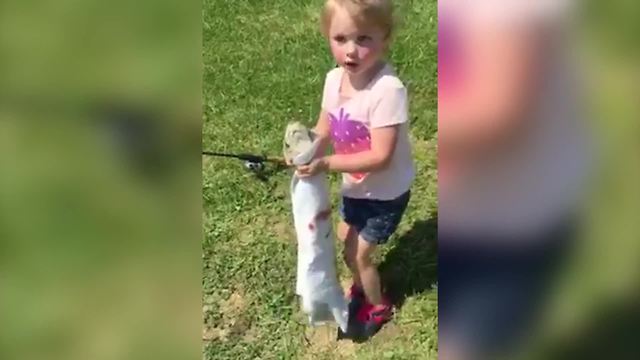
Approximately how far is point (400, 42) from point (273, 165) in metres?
0.27

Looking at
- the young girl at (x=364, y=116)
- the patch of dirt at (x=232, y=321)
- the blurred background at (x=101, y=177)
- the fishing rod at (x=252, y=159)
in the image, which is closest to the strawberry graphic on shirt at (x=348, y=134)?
the young girl at (x=364, y=116)

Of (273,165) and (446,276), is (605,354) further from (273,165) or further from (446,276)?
(273,165)

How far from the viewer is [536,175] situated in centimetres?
121

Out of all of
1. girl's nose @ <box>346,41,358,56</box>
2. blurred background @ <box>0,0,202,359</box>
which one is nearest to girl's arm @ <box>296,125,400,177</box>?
girl's nose @ <box>346,41,358,56</box>

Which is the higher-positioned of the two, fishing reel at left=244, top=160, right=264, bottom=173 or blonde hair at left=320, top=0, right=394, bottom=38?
blonde hair at left=320, top=0, right=394, bottom=38

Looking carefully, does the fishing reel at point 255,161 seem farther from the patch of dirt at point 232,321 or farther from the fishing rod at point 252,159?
the patch of dirt at point 232,321

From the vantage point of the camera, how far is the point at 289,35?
4.73ft

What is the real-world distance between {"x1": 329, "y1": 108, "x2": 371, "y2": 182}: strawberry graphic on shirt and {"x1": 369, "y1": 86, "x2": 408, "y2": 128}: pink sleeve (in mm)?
21

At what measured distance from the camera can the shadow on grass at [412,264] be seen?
4.64 ft

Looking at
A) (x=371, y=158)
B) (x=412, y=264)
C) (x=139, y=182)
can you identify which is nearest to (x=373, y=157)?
(x=371, y=158)

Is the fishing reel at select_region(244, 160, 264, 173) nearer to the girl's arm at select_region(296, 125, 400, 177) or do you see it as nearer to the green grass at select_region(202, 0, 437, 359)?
the green grass at select_region(202, 0, 437, 359)

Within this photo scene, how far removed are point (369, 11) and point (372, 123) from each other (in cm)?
15

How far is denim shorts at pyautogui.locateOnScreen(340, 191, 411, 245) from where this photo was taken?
4.54ft

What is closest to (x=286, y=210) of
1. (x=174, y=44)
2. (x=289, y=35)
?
(x=289, y=35)
